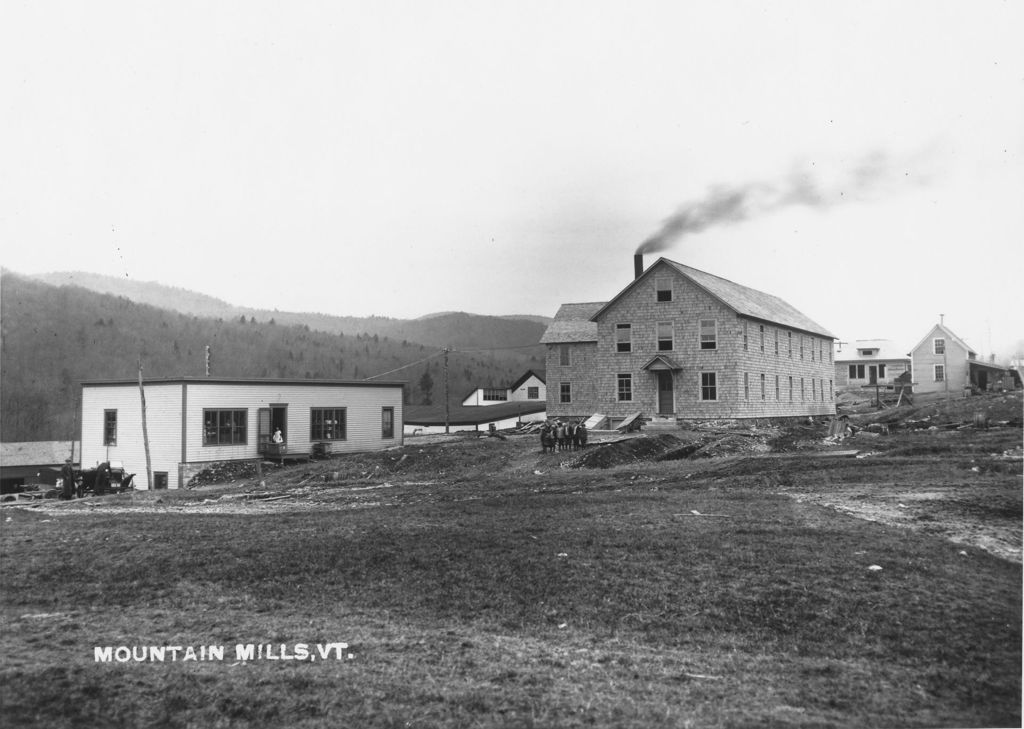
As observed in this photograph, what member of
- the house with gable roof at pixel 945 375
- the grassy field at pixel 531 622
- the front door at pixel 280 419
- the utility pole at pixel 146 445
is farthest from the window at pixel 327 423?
the house with gable roof at pixel 945 375

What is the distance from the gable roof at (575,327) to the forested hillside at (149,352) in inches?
45.5

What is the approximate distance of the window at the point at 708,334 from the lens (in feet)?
67.4

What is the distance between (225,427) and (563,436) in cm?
1395

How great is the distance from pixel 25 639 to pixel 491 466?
15643mm

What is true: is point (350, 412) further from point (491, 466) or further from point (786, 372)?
point (786, 372)

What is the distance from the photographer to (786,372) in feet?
91.9

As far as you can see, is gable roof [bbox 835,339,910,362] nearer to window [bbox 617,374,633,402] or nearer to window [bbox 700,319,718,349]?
window [bbox 700,319,718,349]

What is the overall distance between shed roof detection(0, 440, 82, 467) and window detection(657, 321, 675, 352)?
35131mm

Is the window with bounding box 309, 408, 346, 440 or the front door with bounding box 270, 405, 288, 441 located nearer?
the front door with bounding box 270, 405, 288, 441

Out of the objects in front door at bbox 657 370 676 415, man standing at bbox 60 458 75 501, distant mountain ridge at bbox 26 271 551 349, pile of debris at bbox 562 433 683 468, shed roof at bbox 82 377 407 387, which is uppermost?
distant mountain ridge at bbox 26 271 551 349

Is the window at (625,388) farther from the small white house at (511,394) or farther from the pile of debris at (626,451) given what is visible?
the small white house at (511,394)

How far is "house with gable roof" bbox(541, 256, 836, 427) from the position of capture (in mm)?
18250

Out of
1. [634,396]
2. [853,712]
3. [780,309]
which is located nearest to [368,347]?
[634,396]

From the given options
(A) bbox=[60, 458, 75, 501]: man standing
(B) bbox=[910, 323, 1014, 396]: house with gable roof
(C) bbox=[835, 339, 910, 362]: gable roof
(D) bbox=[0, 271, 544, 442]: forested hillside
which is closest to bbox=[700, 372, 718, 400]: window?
(B) bbox=[910, 323, 1014, 396]: house with gable roof
